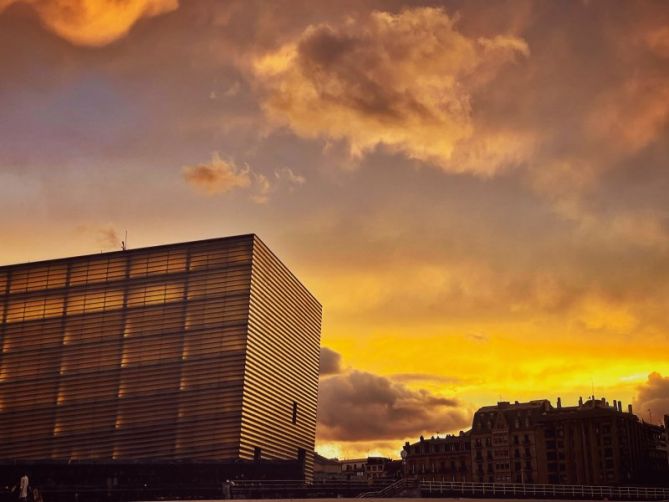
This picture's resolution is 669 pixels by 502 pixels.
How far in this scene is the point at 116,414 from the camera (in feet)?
400

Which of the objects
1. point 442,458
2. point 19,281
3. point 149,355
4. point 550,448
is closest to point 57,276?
point 19,281

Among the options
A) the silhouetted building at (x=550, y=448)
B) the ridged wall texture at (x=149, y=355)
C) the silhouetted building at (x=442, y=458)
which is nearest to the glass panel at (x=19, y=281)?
the ridged wall texture at (x=149, y=355)

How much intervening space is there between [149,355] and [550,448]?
76.1 m

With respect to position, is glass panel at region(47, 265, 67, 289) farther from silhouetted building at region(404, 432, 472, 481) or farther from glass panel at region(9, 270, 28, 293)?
A: silhouetted building at region(404, 432, 472, 481)

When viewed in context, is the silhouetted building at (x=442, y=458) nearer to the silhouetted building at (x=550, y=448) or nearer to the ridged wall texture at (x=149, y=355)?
the silhouetted building at (x=550, y=448)

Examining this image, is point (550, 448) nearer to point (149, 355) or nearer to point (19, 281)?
point (149, 355)

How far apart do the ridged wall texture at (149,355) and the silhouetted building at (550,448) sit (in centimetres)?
3919

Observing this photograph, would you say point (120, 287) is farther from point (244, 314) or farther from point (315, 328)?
point (315, 328)

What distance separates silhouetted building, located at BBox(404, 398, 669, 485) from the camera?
145 metres

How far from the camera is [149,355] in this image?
124m

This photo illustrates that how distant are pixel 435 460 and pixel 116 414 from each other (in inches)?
2776

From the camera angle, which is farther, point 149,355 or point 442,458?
point 442,458

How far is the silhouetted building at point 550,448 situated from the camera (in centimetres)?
14500

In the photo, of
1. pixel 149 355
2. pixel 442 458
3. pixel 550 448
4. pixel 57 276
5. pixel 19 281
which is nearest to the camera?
pixel 149 355
